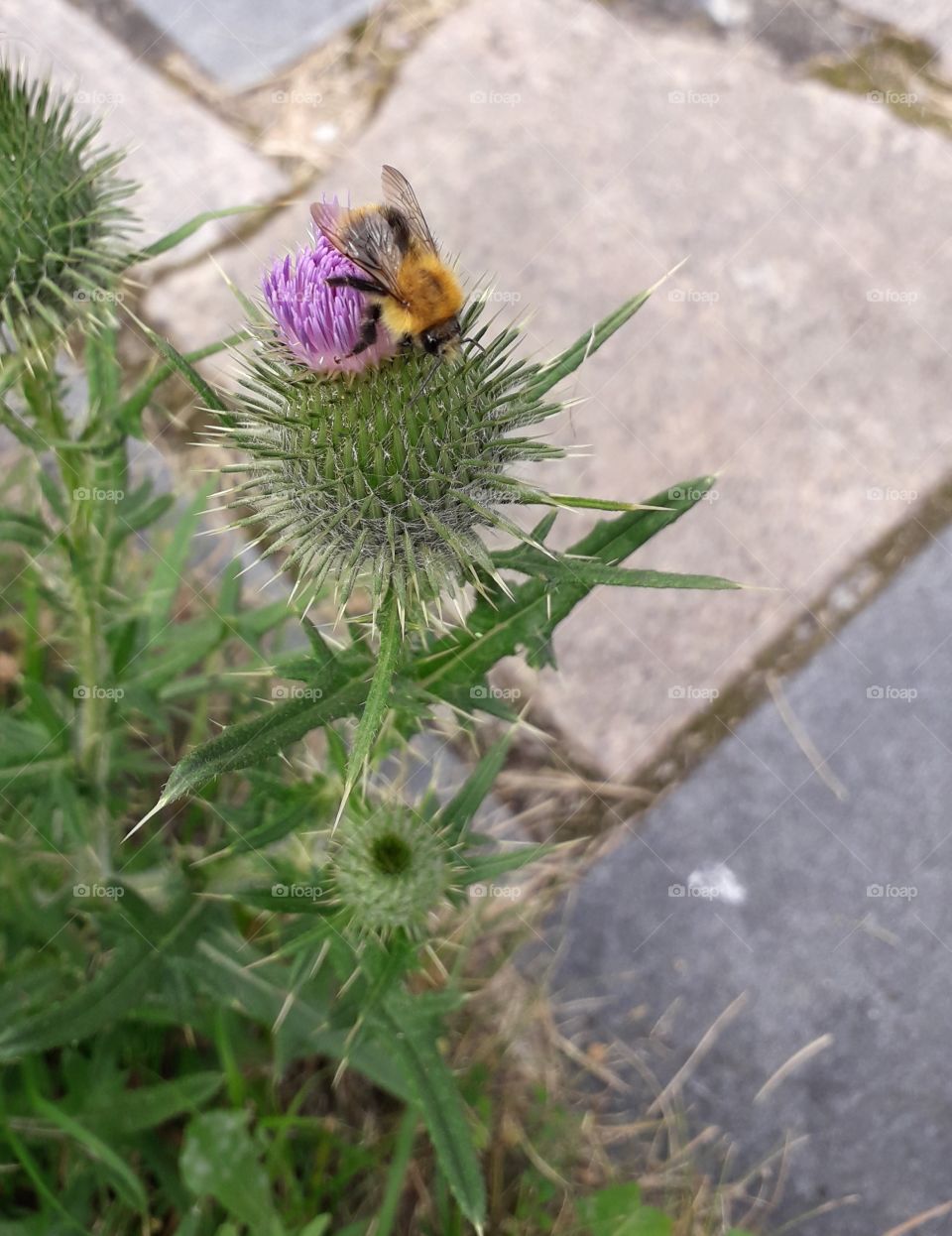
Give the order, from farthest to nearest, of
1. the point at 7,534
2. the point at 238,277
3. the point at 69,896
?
the point at 238,277, the point at 69,896, the point at 7,534

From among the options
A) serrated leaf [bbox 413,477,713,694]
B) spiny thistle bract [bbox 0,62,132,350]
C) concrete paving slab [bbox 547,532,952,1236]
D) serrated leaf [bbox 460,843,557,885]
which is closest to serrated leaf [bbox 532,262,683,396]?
serrated leaf [bbox 413,477,713,694]

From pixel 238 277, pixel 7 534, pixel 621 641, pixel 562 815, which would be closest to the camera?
pixel 7 534

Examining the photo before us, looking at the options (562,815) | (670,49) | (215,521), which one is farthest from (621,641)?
(670,49)

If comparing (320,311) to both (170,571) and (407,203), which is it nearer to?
(407,203)

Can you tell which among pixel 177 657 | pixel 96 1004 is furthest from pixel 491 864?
pixel 177 657

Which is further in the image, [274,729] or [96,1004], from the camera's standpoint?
[96,1004]

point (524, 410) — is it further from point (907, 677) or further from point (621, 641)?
point (907, 677)

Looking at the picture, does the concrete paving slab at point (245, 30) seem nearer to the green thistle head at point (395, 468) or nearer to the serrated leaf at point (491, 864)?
the green thistle head at point (395, 468)

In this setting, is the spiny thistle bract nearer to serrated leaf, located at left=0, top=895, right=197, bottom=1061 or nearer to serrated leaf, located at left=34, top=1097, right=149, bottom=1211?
serrated leaf, located at left=0, top=895, right=197, bottom=1061
